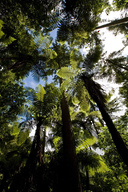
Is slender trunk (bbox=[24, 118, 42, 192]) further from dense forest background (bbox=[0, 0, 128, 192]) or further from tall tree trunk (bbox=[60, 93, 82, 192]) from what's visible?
tall tree trunk (bbox=[60, 93, 82, 192])

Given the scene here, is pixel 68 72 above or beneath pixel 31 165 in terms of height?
above

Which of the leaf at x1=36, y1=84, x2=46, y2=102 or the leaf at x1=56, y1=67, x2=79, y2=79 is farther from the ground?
the leaf at x1=56, y1=67, x2=79, y2=79

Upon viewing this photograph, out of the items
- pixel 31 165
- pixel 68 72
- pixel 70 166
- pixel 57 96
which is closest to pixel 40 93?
pixel 57 96

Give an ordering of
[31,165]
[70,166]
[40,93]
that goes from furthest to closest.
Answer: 1. [40,93]
2. [31,165]
3. [70,166]

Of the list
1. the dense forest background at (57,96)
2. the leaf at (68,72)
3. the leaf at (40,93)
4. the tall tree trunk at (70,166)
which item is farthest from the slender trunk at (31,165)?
the leaf at (68,72)

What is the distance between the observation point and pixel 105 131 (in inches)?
230

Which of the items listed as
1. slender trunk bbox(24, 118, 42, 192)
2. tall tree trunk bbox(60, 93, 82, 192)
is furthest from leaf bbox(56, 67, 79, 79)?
slender trunk bbox(24, 118, 42, 192)

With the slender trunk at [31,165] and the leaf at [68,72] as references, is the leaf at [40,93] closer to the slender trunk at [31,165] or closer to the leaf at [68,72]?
the leaf at [68,72]

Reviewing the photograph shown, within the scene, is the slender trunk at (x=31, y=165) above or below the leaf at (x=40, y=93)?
below

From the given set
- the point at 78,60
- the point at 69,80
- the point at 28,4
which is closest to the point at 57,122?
the point at 69,80

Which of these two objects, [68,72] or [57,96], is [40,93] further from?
[68,72]

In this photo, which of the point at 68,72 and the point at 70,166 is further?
the point at 68,72

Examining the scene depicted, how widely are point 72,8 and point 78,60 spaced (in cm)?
256

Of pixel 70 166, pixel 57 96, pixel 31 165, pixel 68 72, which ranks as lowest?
pixel 70 166
